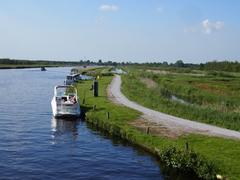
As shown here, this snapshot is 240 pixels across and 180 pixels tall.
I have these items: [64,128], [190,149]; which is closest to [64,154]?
[190,149]

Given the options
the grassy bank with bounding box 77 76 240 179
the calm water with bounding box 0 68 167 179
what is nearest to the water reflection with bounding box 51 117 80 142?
the calm water with bounding box 0 68 167 179

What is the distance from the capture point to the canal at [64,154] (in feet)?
71.3

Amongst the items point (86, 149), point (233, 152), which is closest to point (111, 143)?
point (86, 149)

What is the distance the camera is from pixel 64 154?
2573 cm

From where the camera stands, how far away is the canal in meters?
21.7

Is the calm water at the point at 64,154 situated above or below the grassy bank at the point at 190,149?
below

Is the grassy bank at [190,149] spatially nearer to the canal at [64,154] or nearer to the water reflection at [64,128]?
the canal at [64,154]

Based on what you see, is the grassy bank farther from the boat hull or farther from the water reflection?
the boat hull

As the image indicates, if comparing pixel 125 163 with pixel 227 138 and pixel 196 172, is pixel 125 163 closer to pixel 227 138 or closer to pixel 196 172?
pixel 196 172

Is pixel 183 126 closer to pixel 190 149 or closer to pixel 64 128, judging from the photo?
pixel 190 149

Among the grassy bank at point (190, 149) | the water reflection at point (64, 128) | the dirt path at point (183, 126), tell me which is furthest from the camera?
the water reflection at point (64, 128)

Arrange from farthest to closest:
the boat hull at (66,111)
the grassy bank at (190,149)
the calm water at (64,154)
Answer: the boat hull at (66,111), the calm water at (64,154), the grassy bank at (190,149)

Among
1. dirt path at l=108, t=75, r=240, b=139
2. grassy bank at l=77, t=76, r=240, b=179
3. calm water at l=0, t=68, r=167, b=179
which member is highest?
dirt path at l=108, t=75, r=240, b=139

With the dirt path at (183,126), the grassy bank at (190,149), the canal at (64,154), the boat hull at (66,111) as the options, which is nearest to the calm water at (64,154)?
the canal at (64,154)
